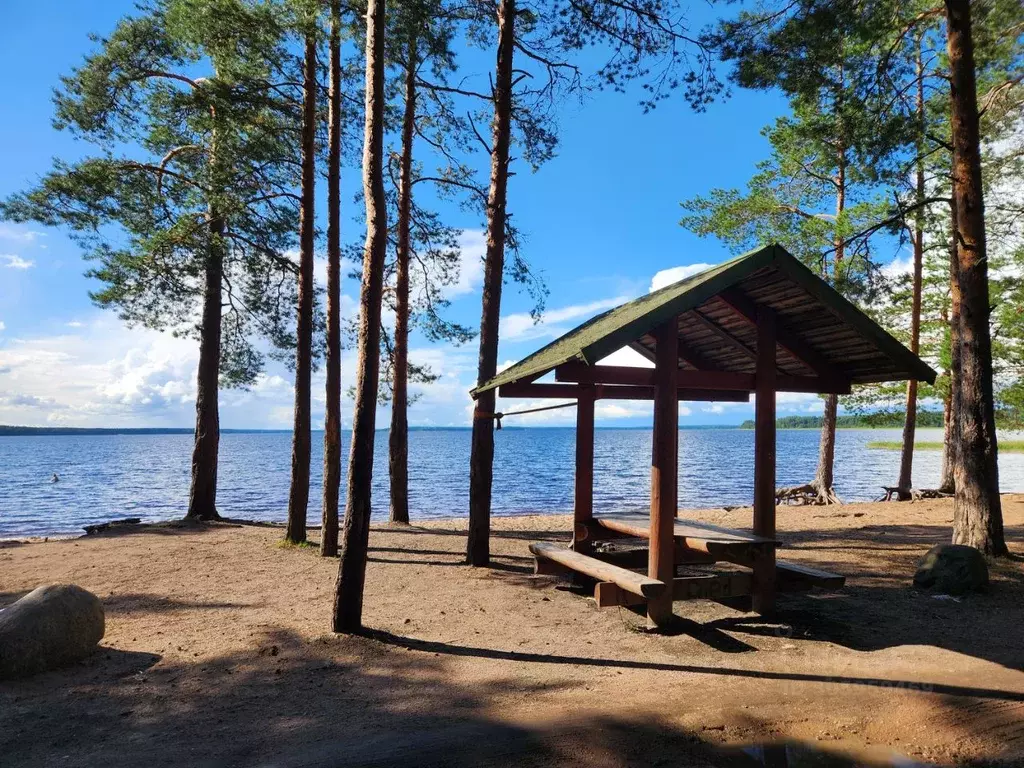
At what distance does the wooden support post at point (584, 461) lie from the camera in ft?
26.2

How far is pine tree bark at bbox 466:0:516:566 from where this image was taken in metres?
9.78

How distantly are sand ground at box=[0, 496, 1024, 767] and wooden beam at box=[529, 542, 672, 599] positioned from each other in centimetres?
51

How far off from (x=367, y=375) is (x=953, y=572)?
7.51 meters

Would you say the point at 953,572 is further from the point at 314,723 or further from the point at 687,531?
the point at 314,723

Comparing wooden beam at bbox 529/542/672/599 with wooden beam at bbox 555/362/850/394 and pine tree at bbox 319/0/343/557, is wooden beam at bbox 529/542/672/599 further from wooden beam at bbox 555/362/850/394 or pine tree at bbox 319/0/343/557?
pine tree at bbox 319/0/343/557

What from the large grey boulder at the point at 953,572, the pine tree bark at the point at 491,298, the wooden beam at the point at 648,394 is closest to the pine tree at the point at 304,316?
the pine tree bark at the point at 491,298

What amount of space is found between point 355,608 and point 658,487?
323 centimetres

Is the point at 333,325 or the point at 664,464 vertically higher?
the point at 333,325

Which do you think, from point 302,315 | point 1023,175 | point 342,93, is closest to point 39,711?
point 302,315

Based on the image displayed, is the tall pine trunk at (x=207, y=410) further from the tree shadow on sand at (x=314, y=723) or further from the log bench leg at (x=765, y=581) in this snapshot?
the log bench leg at (x=765, y=581)

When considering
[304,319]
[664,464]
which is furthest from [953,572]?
[304,319]

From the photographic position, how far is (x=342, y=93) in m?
12.1

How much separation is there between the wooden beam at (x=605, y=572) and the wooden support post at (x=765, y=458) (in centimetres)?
117

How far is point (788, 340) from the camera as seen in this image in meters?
7.43
